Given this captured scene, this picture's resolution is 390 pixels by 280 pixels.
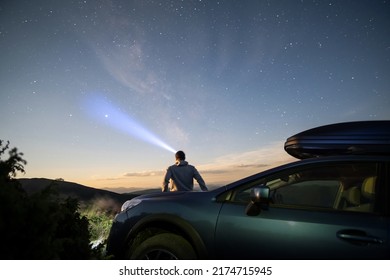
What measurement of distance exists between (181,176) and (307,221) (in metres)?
4.53

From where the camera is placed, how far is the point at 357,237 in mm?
2787

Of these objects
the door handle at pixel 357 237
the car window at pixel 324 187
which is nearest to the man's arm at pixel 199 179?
the car window at pixel 324 187

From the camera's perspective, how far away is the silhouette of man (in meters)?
7.30

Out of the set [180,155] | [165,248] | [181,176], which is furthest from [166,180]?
[165,248]

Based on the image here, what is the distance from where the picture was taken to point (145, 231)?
145 inches

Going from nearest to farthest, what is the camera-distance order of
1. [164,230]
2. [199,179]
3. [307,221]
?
[307,221] < [164,230] < [199,179]

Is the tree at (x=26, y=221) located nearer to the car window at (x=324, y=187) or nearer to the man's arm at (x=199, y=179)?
the car window at (x=324, y=187)

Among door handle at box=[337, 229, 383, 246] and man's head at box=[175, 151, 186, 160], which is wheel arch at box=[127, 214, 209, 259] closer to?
door handle at box=[337, 229, 383, 246]

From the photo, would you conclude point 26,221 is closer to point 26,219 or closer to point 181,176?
point 26,219

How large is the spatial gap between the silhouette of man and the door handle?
15.2 ft

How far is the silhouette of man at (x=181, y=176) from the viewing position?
23.9 feet

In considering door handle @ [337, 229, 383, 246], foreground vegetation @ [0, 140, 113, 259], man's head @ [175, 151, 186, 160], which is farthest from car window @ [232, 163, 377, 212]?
man's head @ [175, 151, 186, 160]
